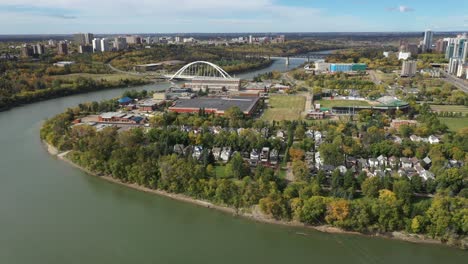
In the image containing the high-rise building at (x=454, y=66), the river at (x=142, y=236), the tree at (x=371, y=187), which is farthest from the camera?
the high-rise building at (x=454, y=66)

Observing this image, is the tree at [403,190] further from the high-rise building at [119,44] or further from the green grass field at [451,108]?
the high-rise building at [119,44]

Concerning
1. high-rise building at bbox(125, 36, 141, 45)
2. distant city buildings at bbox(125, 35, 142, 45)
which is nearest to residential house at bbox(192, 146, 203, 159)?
distant city buildings at bbox(125, 35, 142, 45)

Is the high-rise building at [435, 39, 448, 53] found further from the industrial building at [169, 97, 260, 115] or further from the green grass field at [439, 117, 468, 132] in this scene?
the industrial building at [169, 97, 260, 115]

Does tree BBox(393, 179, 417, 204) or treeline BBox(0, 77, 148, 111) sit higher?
treeline BBox(0, 77, 148, 111)

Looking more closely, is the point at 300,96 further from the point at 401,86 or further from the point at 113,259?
the point at 113,259

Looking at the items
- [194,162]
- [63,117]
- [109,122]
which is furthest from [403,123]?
[63,117]

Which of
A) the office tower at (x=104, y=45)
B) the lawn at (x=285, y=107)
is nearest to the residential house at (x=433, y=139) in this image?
the lawn at (x=285, y=107)
